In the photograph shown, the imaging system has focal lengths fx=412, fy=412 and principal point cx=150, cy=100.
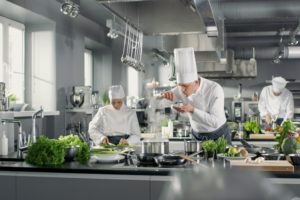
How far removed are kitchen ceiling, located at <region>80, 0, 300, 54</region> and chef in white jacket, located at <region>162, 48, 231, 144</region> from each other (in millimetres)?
576

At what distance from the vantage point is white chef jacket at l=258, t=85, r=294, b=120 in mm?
7780

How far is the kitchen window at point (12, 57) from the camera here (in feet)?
18.1

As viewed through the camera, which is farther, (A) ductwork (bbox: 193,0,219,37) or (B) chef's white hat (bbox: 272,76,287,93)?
(B) chef's white hat (bbox: 272,76,287,93)

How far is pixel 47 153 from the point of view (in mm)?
→ 2576

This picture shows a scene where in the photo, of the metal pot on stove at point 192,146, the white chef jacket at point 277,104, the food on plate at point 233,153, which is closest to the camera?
the food on plate at point 233,153

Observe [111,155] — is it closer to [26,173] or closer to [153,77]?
[26,173]

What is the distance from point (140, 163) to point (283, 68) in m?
9.87

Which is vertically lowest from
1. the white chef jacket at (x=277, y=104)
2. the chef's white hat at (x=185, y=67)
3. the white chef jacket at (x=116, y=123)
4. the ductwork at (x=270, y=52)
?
the white chef jacket at (x=116, y=123)

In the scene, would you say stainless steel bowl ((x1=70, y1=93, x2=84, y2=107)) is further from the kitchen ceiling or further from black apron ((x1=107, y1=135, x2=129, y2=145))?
black apron ((x1=107, y1=135, x2=129, y2=145))

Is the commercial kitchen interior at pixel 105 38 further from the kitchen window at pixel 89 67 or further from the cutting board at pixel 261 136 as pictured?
the cutting board at pixel 261 136

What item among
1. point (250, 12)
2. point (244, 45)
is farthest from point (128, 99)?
point (250, 12)

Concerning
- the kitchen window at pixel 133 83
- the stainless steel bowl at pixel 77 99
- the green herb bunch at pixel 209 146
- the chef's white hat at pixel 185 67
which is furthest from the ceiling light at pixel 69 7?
the kitchen window at pixel 133 83

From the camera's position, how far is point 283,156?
2730 mm

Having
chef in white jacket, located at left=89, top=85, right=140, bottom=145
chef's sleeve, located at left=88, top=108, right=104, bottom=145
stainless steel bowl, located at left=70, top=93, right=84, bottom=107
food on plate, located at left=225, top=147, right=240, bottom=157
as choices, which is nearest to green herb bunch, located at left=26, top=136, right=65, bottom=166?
food on plate, located at left=225, top=147, right=240, bottom=157
